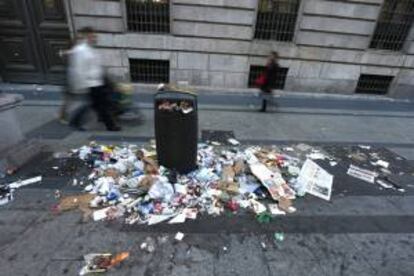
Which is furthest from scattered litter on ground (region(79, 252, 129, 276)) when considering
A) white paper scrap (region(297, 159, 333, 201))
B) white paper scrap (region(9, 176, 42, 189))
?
white paper scrap (region(297, 159, 333, 201))

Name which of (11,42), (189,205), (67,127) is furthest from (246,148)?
(11,42)

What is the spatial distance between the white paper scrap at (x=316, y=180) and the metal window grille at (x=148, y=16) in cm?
685

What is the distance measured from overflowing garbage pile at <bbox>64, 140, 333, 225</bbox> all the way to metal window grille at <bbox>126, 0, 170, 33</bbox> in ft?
17.9

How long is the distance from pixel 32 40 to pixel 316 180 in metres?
9.49

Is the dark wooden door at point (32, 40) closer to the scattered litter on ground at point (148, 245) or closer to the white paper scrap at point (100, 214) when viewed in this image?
the white paper scrap at point (100, 214)

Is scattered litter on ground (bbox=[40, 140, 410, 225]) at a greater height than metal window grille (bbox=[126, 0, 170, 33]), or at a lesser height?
lesser

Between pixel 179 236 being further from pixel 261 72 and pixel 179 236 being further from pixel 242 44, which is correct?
pixel 261 72

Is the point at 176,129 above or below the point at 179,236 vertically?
above

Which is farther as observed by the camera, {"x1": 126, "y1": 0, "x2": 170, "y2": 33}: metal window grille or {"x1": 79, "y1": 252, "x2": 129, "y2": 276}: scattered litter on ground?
{"x1": 126, "y1": 0, "x2": 170, "y2": 33}: metal window grille

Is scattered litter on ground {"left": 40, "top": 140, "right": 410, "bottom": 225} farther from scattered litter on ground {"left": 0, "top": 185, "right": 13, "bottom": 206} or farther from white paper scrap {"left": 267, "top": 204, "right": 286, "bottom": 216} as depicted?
scattered litter on ground {"left": 0, "top": 185, "right": 13, "bottom": 206}

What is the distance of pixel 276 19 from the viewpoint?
29.8 feet

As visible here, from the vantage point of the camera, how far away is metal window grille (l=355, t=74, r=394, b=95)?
10.2m

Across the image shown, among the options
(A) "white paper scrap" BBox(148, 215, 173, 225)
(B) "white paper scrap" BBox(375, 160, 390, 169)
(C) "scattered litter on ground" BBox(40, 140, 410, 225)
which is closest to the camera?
(A) "white paper scrap" BBox(148, 215, 173, 225)

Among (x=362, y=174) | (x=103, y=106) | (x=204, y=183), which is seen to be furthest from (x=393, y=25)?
(x=103, y=106)
